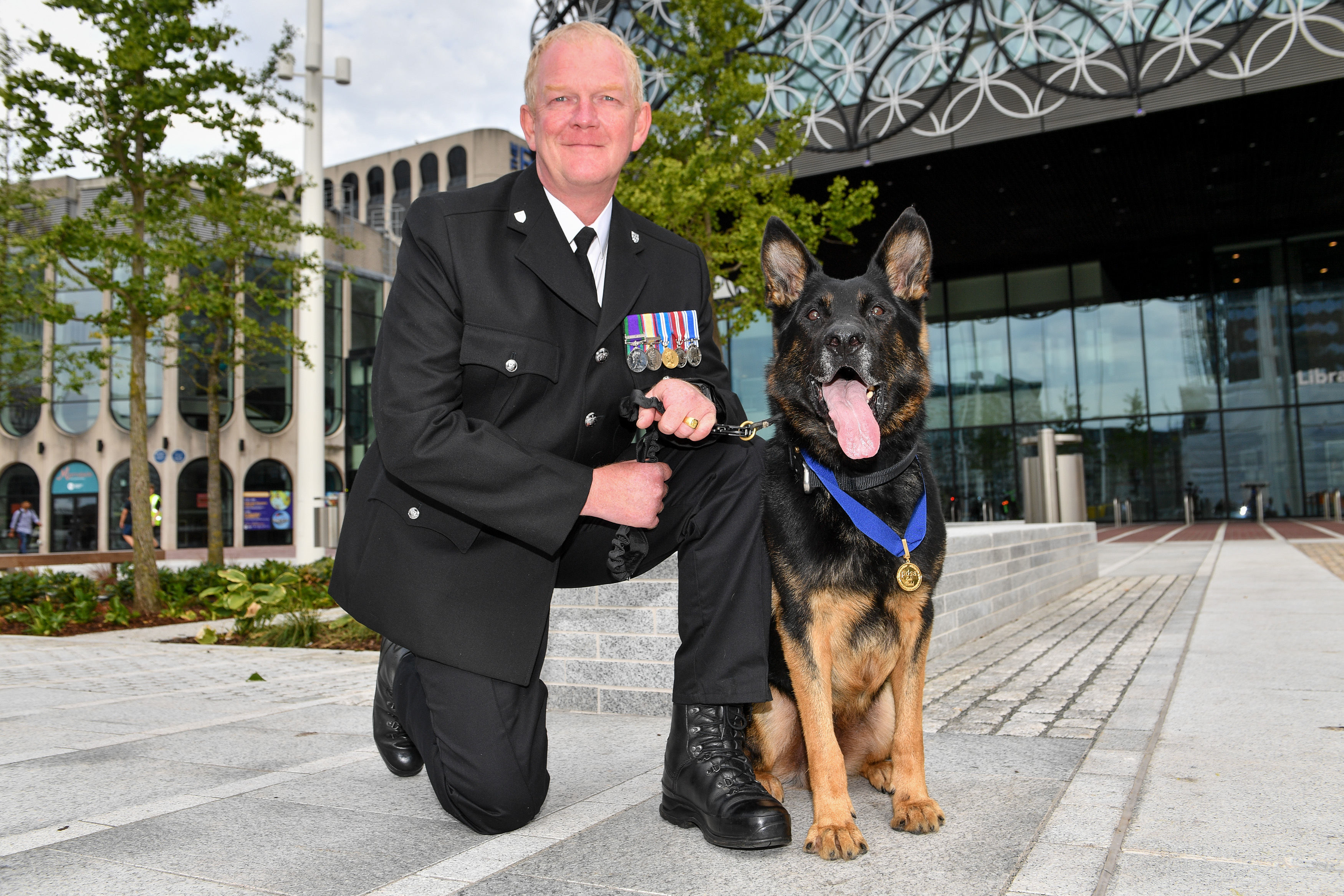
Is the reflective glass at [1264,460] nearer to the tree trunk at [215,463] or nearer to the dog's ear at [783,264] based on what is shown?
the tree trunk at [215,463]

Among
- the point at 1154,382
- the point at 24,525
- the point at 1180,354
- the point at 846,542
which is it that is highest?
the point at 1180,354

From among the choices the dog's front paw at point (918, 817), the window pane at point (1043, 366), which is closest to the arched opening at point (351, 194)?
→ the window pane at point (1043, 366)

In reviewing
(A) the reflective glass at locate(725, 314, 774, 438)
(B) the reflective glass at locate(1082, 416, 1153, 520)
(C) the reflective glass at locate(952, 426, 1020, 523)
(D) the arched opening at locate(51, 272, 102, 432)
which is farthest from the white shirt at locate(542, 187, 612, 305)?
(D) the arched opening at locate(51, 272, 102, 432)

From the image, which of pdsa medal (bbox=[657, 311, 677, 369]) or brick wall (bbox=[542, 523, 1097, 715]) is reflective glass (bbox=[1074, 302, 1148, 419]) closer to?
brick wall (bbox=[542, 523, 1097, 715])

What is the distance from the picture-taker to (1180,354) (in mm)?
27750

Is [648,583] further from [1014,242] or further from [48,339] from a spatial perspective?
[48,339]

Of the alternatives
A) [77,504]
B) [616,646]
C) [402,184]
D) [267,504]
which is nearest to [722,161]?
[616,646]

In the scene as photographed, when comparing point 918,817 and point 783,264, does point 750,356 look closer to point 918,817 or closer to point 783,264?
point 783,264

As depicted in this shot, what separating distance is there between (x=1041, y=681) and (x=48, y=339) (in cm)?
3234

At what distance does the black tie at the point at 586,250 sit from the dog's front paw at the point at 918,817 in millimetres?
1689

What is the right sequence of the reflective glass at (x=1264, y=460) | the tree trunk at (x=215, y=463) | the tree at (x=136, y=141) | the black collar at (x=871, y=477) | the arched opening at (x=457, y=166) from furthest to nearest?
the arched opening at (x=457, y=166)
the reflective glass at (x=1264, y=460)
the tree trunk at (x=215, y=463)
the tree at (x=136, y=141)
the black collar at (x=871, y=477)

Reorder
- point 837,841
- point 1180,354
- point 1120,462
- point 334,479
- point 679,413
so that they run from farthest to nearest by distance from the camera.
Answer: point 334,479 < point 1120,462 < point 1180,354 < point 679,413 < point 837,841

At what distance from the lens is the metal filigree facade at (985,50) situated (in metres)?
17.3

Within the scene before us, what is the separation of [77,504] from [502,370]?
3200 centimetres
